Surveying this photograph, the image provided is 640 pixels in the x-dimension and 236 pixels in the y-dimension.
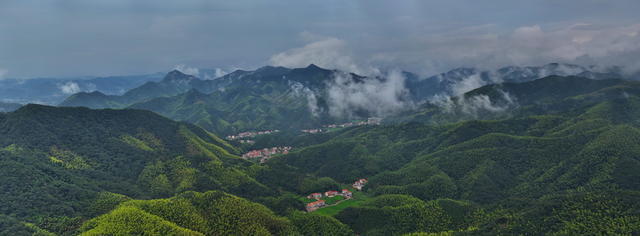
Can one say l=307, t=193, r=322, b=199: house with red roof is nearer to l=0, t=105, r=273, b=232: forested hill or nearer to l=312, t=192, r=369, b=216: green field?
l=312, t=192, r=369, b=216: green field

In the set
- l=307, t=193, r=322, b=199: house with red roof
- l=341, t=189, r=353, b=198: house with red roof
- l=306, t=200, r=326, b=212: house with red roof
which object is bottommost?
l=341, t=189, r=353, b=198: house with red roof

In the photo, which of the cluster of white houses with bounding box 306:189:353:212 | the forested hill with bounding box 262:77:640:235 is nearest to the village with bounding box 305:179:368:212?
the cluster of white houses with bounding box 306:189:353:212

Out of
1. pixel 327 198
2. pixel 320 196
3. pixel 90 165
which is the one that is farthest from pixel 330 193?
pixel 90 165

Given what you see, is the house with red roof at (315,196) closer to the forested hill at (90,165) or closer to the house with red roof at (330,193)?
the house with red roof at (330,193)

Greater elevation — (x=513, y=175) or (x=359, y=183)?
(x=513, y=175)

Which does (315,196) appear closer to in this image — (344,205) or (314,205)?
(314,205)

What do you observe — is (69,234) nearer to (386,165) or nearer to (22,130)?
(22,130)

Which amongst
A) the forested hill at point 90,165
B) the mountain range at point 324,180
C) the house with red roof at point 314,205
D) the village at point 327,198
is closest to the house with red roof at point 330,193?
the village at point 327,198

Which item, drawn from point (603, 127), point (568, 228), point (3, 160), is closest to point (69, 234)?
point (3, 160)
